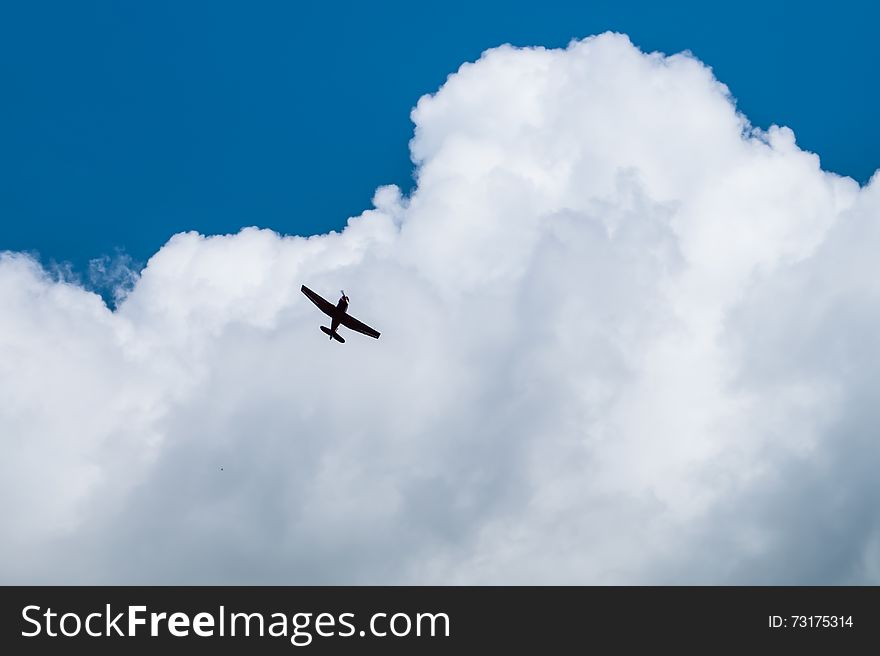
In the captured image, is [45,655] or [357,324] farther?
[357,324]

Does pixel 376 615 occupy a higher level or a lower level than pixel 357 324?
lower

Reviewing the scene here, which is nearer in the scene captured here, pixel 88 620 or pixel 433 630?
pixel 88 620

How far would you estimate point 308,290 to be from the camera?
19062 centimetres

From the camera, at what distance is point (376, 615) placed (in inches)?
7018

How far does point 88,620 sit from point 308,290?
2724 inches

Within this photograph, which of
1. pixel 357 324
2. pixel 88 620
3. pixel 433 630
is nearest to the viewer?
pixel 88 620

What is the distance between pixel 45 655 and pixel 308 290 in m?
76.5

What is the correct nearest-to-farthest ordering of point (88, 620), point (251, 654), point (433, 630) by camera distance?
1. point (251, 654)
2. point (88, 620)
3. point (433, 630)

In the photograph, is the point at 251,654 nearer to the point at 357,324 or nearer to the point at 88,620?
the point at 88,620

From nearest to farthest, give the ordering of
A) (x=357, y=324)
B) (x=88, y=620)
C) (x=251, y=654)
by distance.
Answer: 1. (x=251, y=654)
2. (x=88, y=620)
3. (x=357, y=324)

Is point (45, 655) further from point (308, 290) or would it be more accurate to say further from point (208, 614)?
point (308, 290)

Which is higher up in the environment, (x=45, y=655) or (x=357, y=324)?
(x=357, y=324)

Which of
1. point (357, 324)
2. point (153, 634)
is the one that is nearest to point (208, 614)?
point (153, 634)

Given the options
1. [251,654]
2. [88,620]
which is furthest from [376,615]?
[88,620]
